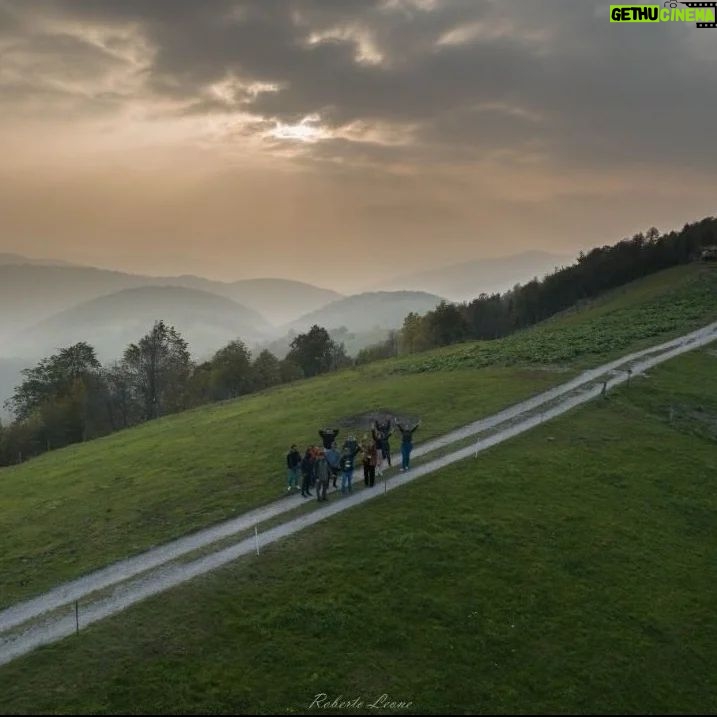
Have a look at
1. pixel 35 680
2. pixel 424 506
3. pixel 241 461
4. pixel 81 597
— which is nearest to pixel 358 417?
pixel 241 461

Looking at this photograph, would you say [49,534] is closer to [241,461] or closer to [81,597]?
[81,597]

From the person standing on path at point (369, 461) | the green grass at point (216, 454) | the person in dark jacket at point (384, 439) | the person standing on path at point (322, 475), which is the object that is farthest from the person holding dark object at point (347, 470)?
the green grass at point (216, 454)

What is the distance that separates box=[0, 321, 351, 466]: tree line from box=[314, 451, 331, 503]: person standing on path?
72.6m

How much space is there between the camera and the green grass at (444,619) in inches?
715

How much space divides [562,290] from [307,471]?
122432 millimetres

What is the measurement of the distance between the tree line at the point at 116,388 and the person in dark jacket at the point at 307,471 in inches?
2807

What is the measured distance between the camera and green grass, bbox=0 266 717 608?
94.4ft

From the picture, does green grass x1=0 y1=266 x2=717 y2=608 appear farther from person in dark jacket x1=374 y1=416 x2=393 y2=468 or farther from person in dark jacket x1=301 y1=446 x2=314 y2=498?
person in dark jacket x1=374 y1=416 x2=393 y2=468

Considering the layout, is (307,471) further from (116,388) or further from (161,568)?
(116,388)

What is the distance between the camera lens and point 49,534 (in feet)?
99.7

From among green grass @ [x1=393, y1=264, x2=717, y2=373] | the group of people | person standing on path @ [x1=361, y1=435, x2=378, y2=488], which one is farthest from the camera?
green grass @ [x1=393, y1=264, x2=717, y2=373]

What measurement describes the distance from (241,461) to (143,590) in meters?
16.6

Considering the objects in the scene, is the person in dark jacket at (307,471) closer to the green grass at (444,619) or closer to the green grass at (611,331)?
the green grass at (444,619)
